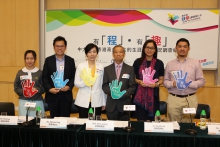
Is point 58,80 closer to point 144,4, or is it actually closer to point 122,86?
point 122,86

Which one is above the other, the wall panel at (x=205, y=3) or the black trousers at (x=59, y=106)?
the wall panel at (x=205, y=3)

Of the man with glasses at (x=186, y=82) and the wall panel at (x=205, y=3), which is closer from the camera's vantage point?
the man with glasses at (x=186, y=82)

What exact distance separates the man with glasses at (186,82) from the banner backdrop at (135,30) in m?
1.30

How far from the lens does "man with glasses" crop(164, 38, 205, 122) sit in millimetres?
3201

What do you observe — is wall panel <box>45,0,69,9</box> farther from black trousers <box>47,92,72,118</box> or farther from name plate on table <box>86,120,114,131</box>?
name plate on table <box>86,120,114,131</box>

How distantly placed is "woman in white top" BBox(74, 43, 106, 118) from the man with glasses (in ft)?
2.82

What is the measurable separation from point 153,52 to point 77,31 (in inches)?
77.2

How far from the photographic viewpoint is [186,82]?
318cm

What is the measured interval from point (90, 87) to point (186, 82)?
1.21 meters

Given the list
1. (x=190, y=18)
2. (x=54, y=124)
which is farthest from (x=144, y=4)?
(x=54, y=124)

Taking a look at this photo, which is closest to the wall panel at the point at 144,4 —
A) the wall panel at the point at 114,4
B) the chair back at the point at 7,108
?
the wall panel at the point at 114,4

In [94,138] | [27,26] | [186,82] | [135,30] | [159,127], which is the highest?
[27,26]

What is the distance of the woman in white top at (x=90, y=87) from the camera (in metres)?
3.20

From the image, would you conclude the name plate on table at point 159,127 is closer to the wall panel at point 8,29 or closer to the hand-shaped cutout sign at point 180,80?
the hand-shaped cutout sign at point 180,80
